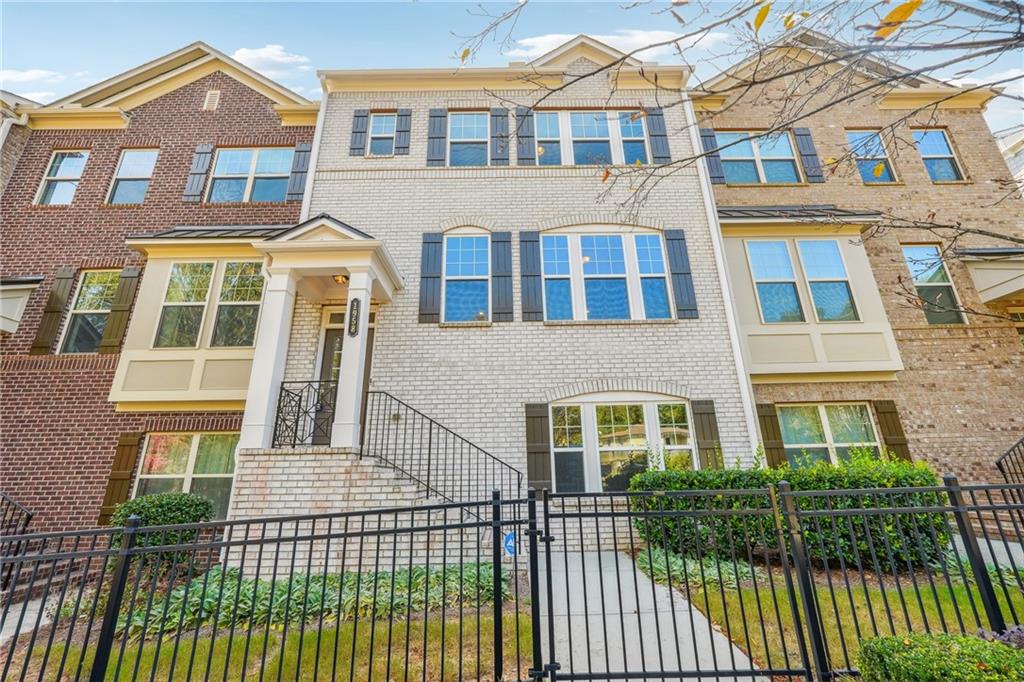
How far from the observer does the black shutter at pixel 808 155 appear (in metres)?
10.7

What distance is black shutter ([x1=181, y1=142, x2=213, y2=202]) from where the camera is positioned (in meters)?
10.3

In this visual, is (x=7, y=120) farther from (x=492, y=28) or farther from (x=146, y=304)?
(x=492, y=28)

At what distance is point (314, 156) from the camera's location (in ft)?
32.0

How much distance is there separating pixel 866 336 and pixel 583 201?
622 cm

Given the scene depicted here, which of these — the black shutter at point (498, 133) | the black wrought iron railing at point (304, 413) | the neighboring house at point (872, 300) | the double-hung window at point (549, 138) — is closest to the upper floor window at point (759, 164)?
the neighboring house at point (872, 300)

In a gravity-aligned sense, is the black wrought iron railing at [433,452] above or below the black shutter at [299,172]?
below

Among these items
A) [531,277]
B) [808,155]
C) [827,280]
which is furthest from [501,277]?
[808,155]

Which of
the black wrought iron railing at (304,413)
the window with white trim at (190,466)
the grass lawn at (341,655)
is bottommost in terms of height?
the grass lawn at (341,655)

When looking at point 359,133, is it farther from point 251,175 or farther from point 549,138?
point 549,138

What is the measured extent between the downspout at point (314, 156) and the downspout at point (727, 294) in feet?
24.5

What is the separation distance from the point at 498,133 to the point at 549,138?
1.17 meters

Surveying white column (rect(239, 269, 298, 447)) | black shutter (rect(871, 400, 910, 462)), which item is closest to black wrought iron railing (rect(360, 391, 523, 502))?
white column (rect(239, 269, 298, 447))

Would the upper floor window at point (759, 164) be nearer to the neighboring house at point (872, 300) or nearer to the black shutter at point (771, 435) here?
the neighboring house at point (872, 300)

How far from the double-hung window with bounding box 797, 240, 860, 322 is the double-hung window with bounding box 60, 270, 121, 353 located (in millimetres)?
14497
